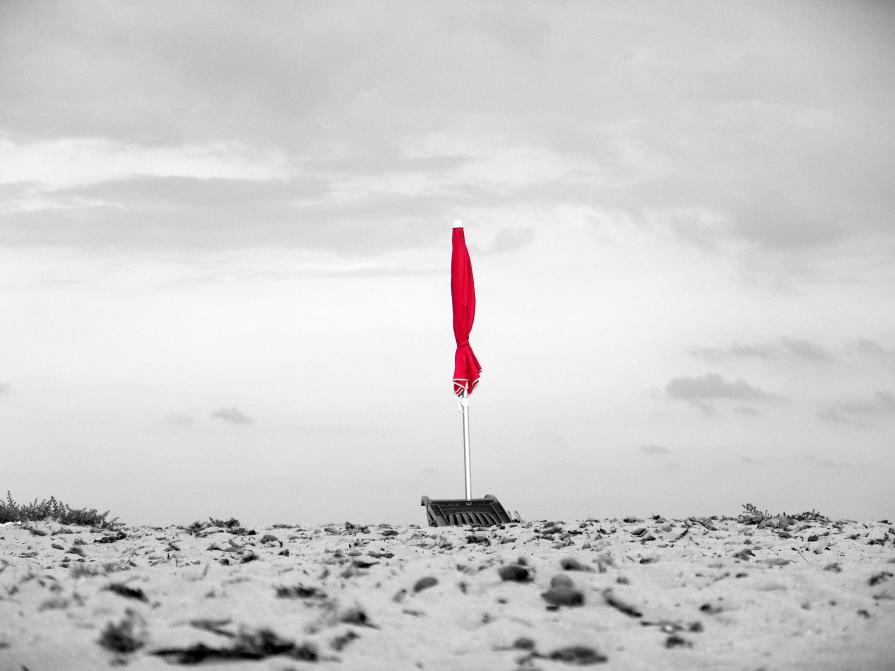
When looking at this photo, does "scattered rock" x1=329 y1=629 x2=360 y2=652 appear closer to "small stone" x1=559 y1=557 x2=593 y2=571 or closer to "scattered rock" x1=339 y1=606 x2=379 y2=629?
"scattered rock" x1=339 y1=606 x2=379 y2=629

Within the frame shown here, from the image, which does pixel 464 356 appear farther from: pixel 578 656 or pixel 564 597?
pixel 578 656

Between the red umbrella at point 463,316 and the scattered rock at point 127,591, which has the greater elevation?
the red umbrella at point 463,316

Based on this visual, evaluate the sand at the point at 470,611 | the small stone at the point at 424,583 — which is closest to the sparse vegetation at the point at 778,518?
the sand at the point at 470,611

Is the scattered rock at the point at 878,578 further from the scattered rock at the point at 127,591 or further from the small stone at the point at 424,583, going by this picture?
the scattered rock at the point at 127,591

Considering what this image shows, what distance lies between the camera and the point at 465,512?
35.6 ft

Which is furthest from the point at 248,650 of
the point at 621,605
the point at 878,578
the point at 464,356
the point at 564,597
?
the point at 464,356

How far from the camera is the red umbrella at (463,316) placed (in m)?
11.4

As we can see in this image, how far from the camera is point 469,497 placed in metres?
11.6

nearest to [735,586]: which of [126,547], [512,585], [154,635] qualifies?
[512,585]

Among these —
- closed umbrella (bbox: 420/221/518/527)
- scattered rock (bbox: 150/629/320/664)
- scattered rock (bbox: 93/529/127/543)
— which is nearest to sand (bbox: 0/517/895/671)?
scattered rock (bbox: 150/629/320/664)

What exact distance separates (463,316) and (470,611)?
7067 millimetres

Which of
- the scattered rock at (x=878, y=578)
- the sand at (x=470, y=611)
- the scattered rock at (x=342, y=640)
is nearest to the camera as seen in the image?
the sand at (x=470, y=611)

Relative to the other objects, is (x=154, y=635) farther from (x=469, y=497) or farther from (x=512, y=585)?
(x=469, y=497)

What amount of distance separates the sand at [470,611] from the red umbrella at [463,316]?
4.77 m
